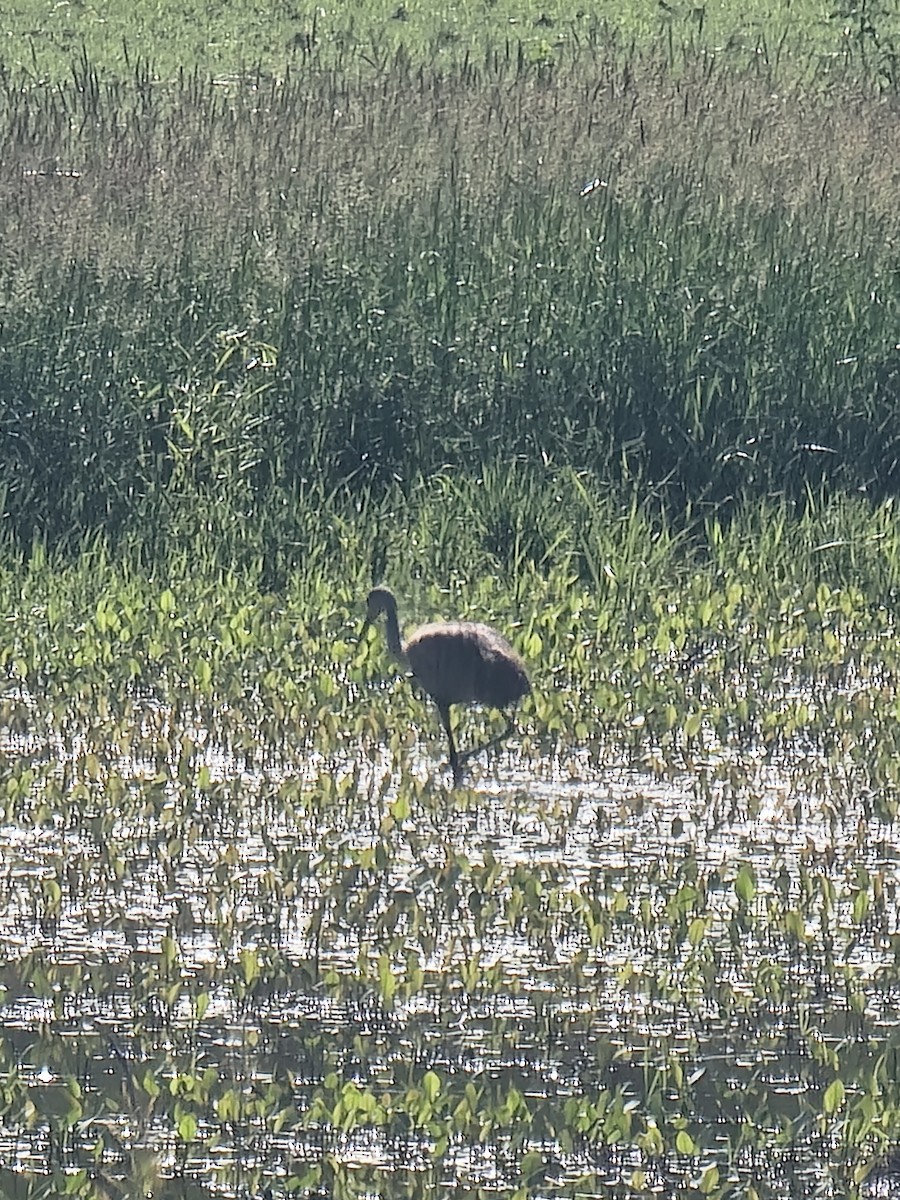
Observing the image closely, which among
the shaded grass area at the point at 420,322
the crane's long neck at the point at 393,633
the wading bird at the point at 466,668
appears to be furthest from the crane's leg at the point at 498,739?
the shaded grass area at the point at 420,322

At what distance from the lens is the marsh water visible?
4078 mm

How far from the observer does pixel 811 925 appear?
17.1ft

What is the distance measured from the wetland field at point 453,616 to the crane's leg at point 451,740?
0.06m

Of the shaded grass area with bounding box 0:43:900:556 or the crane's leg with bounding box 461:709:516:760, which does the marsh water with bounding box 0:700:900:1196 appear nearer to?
the crane's leg with bounding box 461:709:516:760

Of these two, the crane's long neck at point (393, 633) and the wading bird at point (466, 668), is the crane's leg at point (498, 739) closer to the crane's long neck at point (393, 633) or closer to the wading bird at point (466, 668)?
the wading bird at point (466, 668)

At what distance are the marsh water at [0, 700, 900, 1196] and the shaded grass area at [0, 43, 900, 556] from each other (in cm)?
223

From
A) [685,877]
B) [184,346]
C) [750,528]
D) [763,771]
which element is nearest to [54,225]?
[184,346]

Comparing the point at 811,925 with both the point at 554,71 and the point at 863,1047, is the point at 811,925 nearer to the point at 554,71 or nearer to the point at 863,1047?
the point at 863,1047

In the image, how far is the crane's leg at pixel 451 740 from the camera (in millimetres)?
6180

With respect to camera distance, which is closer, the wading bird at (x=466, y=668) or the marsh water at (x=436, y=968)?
the marsh water at (x=436, y=968)

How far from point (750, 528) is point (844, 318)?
105 centimetres

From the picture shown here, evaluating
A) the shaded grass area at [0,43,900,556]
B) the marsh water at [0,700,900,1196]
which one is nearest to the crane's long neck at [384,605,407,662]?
the marsh water at [0,700,900,1196]

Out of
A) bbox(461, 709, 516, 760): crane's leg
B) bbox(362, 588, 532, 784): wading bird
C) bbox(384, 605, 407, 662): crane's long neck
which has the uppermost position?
bbox(362, 588, 532, 784): wading bird

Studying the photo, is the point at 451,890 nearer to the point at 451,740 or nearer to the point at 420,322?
the point at 451,740
